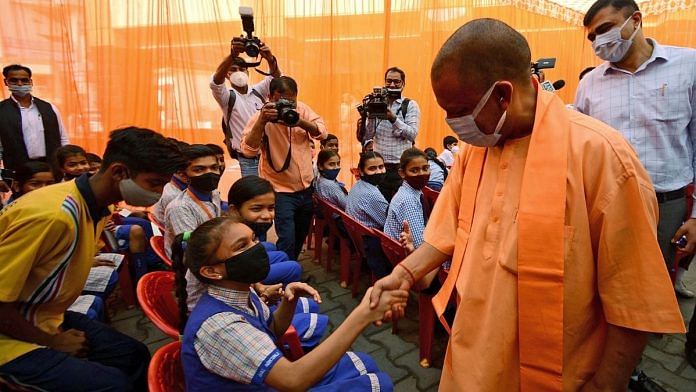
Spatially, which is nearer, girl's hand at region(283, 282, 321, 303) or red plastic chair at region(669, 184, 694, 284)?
girl's hand at region(283, 282, 321, 303)

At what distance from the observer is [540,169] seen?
0.93 m

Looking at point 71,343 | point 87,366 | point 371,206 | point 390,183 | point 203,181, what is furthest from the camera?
point 390,183

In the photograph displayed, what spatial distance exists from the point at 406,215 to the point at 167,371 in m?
1.78

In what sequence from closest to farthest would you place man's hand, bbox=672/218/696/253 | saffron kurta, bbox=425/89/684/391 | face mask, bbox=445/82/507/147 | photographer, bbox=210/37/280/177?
1. saffron kurta, bbox=425/89/684/391
2. face mask, bbox=445/82/507/147
3. man's hand, bbox=672/218/696/253
4. photographer, bbox=210/37/280/177

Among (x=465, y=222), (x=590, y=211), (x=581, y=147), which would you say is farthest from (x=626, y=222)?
(x=465, y=222)

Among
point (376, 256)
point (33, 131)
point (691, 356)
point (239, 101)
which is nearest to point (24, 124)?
point (33, 131)

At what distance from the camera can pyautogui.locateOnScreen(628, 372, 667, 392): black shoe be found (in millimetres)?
2121

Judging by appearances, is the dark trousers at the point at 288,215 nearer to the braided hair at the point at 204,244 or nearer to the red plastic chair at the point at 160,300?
the red plastic chair at the point at 160,300

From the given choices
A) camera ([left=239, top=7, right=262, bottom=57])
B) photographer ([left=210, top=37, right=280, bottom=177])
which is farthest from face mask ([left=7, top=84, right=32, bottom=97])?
camera ([left=239, top=7, right=262, bottom=57])

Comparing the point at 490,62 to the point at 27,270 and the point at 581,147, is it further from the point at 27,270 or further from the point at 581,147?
the point at 27,270

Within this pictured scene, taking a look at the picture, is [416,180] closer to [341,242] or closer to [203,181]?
[341,242]

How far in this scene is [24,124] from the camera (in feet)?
13.0

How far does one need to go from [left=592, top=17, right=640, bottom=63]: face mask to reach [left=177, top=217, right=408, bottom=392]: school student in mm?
1752

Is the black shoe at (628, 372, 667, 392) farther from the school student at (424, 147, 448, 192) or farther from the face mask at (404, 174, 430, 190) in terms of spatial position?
the school student at (424, 147, 448, 192)
